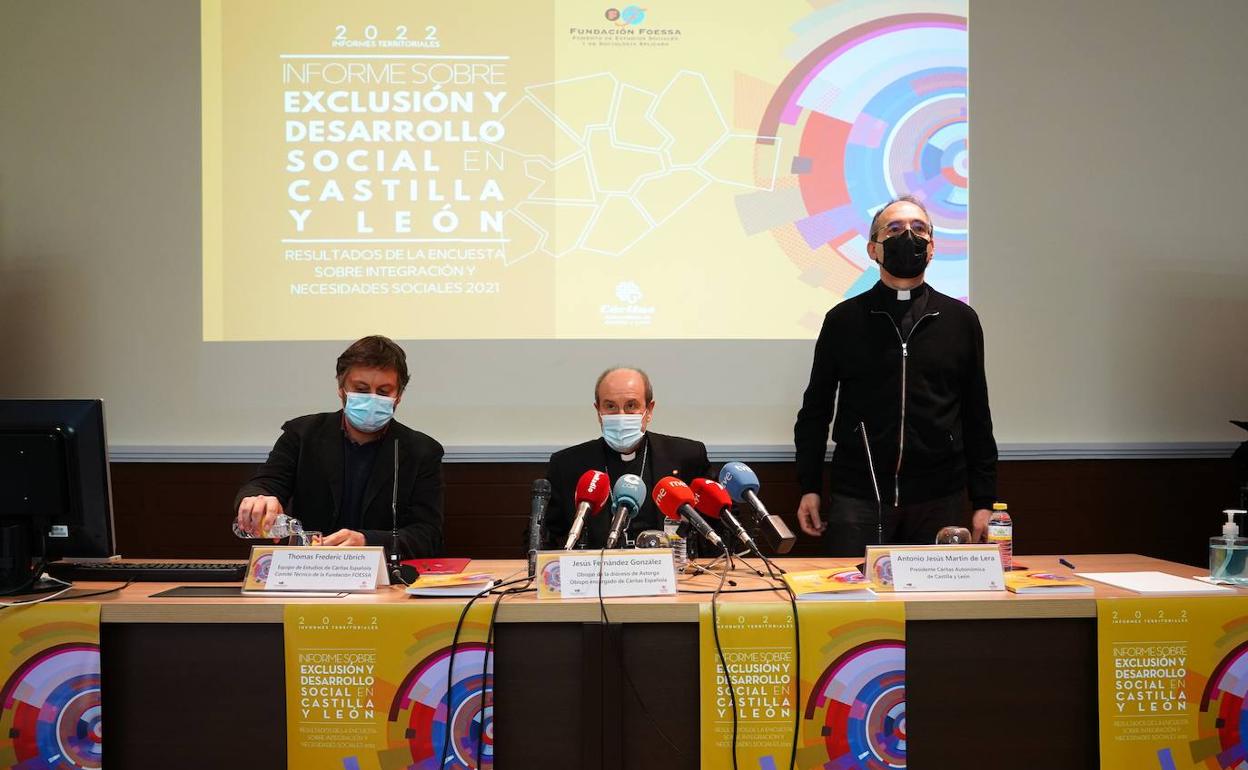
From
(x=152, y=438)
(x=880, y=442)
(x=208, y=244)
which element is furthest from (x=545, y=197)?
(x=152, y=438)

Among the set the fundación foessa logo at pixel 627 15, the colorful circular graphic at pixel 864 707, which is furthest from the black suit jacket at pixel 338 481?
the fundación foessa logo at pixel 627 15

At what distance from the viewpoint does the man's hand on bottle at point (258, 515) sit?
2.05 m

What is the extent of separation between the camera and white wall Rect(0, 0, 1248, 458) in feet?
11.1

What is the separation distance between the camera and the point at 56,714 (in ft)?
5.51

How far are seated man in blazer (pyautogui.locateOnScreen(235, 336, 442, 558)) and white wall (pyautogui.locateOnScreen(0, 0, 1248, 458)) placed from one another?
83 centimetres

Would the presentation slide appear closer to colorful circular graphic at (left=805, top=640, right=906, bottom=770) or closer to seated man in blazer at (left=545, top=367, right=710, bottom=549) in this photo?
seated man in blazer at (left=545, top=367, right=710, bottom=549)

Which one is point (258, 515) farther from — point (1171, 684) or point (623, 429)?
point (1171, 684)

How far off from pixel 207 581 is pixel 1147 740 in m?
1.93

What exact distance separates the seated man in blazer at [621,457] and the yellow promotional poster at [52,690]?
3.73 feet

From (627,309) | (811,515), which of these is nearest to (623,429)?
(811,515)

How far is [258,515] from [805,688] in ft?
4.15

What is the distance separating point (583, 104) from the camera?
3338mm

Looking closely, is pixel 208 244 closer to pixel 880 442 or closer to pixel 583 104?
pixel 583 104

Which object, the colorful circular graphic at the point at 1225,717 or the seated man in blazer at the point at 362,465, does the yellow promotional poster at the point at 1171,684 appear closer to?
the colorful circular graphic at the point at 1225,717
